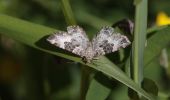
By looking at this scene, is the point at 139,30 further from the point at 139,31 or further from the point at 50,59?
the point at 50,59

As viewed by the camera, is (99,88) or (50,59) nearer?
(99,88)

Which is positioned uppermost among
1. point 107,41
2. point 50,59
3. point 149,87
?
point 107,41

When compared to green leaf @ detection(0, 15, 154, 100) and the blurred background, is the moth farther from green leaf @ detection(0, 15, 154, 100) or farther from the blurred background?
Result: the blurred background

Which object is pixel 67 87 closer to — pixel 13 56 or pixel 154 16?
pixel 13 56

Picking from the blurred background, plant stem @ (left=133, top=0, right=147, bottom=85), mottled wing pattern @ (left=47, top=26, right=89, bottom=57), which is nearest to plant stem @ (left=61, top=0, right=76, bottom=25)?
mottled wing pattern @ (left=47, top=26, right=89, bottom=57)

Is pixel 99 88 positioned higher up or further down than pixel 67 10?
further down

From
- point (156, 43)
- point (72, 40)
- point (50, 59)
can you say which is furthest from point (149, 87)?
point (50, 59)
